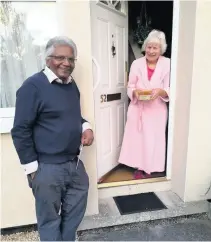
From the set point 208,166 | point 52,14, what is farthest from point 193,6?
point 208,166

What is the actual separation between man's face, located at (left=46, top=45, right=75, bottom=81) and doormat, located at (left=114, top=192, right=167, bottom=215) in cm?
152

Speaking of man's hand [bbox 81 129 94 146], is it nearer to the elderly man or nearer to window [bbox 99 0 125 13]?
the elderly man

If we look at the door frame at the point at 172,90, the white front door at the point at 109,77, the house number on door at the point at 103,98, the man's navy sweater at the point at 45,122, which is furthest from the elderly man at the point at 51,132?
the door frame at the point at 172,90

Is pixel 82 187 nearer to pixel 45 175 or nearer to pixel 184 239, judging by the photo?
pixel 45 175

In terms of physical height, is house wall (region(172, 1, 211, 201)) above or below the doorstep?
above

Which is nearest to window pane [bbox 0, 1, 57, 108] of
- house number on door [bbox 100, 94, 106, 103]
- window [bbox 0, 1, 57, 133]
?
window [bbox 0, 1, 57, 133]

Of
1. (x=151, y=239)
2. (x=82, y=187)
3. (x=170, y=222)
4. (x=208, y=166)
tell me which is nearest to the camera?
(x=82, y=187)

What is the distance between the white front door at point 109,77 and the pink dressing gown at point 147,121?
0.70 feet

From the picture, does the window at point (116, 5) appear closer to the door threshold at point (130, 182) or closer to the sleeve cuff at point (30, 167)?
the sleeve cuff at point (30, 167)

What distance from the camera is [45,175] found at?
1511 millimetres

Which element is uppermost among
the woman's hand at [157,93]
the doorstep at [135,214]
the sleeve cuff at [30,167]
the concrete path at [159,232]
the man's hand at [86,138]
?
the woman's hand at [157,93]

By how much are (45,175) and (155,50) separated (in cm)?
178

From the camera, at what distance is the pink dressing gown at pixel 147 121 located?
8.33ft

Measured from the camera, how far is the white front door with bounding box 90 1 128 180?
2.34 m
